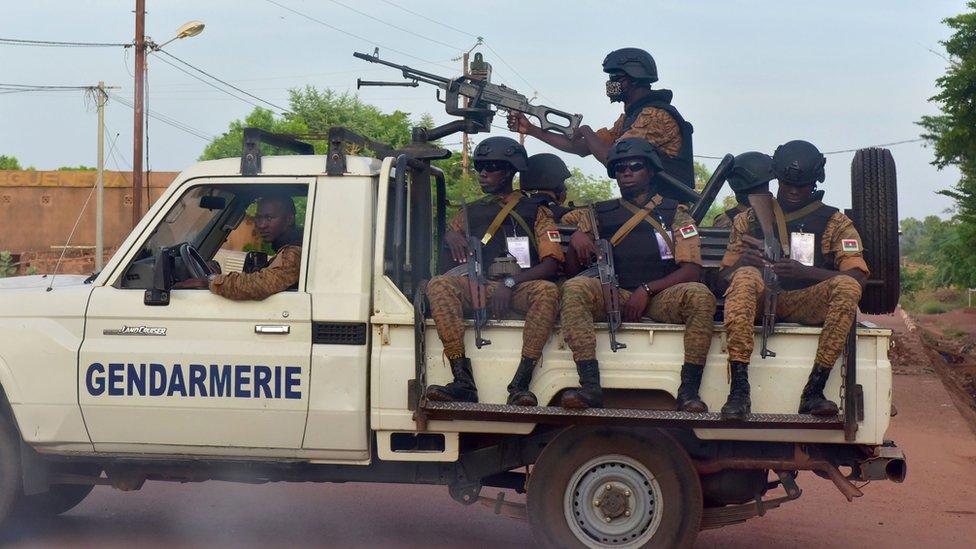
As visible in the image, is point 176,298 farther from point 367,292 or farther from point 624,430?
point 624,430

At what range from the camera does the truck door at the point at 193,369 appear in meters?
5.76

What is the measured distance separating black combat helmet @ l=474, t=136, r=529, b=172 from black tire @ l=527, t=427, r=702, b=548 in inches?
59.7

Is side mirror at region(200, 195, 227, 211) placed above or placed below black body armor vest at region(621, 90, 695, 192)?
below

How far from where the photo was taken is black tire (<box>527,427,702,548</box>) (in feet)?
18.6

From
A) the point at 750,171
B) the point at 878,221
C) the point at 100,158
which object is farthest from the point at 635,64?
the point at 100,158

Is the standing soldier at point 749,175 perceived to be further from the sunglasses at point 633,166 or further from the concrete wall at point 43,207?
the concrete wall at point 43,207

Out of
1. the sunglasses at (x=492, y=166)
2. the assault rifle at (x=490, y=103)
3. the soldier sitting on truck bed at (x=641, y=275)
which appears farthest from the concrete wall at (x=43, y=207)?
the soldier sitting on truck bed at (x=641, y=275)


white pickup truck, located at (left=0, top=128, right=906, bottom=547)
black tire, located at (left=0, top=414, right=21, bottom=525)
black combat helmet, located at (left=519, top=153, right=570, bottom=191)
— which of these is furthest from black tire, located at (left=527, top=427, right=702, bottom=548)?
black tire, located at (left=0, top=414, right=21, bottom=525)

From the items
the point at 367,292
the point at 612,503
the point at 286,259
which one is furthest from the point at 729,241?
the point at 286,259

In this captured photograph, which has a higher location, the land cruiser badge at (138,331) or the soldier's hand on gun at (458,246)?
the soldier's hand on gun at (458,246)

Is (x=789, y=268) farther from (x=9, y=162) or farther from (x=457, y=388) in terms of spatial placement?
(x=9, y=162)

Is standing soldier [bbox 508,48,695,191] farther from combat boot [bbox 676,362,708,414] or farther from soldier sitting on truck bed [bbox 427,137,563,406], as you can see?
combat boot [bbox 676,362,708,414]

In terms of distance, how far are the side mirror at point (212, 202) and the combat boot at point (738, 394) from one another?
282cm

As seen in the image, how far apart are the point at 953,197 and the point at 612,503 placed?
56.4ft
